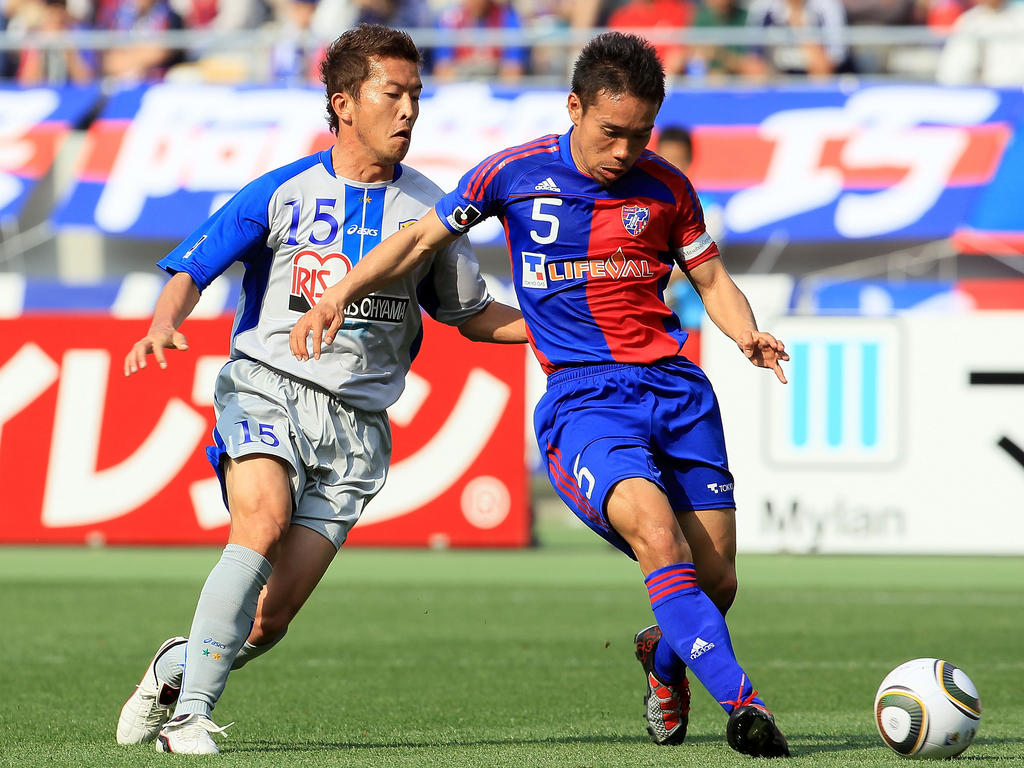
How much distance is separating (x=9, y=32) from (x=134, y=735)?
48.6ft

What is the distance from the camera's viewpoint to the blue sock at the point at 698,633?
4.58 meters

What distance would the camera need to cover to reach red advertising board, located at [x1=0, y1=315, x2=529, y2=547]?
11.5 metres

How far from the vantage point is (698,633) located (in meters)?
4.67

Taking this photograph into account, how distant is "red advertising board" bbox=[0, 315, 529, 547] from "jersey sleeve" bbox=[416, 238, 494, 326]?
6003 millimetres

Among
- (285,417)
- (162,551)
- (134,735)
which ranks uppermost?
(285,417)

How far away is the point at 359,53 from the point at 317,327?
3.11 ft

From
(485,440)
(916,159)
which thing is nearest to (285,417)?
(485,440)

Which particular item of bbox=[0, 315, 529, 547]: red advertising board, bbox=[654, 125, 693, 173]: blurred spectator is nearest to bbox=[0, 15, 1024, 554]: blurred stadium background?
bbox=[0, 315, 529, 547]: red advertising board

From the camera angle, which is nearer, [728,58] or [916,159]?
[916,159]

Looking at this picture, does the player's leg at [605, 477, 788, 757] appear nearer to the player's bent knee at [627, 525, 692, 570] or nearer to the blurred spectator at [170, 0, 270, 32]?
the player's bent knee at [627, 525, 692, 570]

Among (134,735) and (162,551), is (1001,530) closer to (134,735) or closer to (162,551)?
(162,551)

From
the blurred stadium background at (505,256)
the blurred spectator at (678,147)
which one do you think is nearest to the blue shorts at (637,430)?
the blurred spectator at (678,147)

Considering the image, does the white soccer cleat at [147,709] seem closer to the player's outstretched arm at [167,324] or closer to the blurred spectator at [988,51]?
the player's outstretched arm at [167,324]

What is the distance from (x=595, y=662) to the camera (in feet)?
24.0
